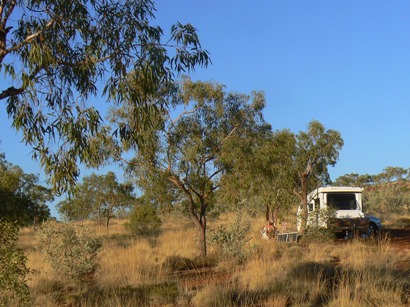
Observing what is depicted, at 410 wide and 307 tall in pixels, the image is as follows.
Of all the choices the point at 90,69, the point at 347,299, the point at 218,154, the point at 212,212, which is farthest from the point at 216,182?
the point at 212,212

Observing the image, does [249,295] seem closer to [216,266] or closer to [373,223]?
[216,266]

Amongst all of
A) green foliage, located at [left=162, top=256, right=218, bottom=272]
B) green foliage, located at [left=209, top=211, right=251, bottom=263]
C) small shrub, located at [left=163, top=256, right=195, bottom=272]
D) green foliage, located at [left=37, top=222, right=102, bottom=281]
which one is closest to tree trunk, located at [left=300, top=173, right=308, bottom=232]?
green foliage, located at [left=209, top=211, right=251, bottom=263]

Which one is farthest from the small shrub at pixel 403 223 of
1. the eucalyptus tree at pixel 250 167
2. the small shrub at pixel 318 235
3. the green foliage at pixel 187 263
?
the green foliage at pixel 187 263

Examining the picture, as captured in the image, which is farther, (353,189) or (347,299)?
(353,189)

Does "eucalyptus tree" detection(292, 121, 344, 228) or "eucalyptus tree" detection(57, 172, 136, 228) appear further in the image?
"eucalyptus tree" detection(57, 172, 136, 228)

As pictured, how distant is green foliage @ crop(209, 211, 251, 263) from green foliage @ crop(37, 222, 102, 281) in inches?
146

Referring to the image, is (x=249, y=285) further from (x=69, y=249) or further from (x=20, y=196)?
(x=20, y=196)

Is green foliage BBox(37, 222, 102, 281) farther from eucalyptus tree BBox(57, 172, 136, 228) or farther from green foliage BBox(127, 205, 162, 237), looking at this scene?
eucalyptus tree BBox(57, 172, 136, 228)

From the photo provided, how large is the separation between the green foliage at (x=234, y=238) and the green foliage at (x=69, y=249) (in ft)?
12.1

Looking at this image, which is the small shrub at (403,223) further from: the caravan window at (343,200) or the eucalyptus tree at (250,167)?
the eucalyptus tree at (250,167)

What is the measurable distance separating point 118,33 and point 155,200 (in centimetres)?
1031

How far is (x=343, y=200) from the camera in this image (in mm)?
24500

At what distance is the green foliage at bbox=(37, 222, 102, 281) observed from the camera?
12320 millimetres

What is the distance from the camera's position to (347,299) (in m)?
7.66
